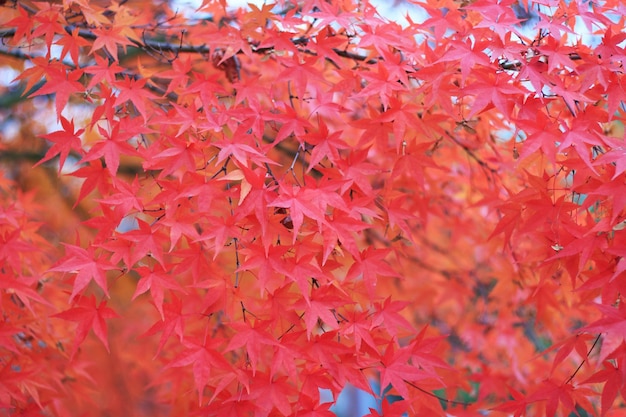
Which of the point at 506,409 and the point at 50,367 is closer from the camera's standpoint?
the point at 506,409

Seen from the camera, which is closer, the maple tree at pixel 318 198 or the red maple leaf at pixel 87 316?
the maple tree at pixel 318 198

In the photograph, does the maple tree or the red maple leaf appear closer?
the maple tree

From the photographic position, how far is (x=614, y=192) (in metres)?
1.39

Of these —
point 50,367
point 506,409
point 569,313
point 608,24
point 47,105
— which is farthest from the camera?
point 47,105

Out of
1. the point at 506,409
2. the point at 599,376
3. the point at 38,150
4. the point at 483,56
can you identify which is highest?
the point at 483,56

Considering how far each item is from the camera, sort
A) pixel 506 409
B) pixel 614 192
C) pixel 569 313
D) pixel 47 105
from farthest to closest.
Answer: pixel 47 105 → pixel 569 313 → pixel 506 409 → pixel 614 192

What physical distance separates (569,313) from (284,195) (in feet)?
5.63

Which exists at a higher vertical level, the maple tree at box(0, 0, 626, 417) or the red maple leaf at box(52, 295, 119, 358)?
the maple tree at box(0, 0, 626, 417)

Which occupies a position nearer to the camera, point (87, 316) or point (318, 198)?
point (318, 198)

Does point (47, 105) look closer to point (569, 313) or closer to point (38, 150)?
point (38, 150)

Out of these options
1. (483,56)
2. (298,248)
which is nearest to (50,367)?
(298,248)

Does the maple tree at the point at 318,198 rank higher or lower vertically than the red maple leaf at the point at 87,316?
higher

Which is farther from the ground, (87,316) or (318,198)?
(318,198)

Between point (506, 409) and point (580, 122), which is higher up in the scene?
point (580, 122)
